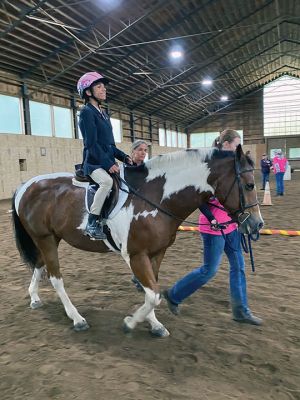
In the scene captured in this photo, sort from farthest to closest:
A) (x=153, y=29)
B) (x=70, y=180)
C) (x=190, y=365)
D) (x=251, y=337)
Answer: (x=153, y=29) → (x=70, y=180) → (x=251, y=337) → (x=190, y=365)

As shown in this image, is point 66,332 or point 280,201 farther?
point 280,201

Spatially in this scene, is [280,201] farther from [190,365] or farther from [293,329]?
[190,365]

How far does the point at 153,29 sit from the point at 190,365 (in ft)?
57.7

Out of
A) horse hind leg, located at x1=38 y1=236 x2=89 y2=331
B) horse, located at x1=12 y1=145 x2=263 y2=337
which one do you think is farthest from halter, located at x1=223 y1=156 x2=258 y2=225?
horse hind leg, located at x1=38 y1=236 x2=89 y2=331

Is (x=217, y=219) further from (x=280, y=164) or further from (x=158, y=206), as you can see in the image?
(x=280, y=164)

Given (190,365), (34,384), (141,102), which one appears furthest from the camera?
(141,102)

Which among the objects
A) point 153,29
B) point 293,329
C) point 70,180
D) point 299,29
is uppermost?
point 299,29

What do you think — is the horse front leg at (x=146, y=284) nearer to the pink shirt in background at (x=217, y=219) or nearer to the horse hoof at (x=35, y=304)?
the pink shirt in background at (x=217, y=219)

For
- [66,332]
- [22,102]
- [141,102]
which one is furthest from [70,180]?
[141,102]

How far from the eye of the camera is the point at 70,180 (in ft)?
12.3

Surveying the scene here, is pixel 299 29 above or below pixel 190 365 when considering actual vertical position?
above

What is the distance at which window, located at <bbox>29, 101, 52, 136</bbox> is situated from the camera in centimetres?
1853

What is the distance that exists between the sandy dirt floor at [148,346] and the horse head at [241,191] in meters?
1.09

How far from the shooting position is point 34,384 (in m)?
2.44
